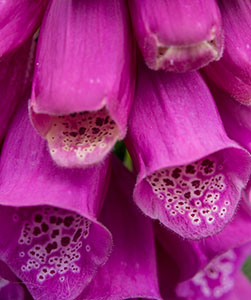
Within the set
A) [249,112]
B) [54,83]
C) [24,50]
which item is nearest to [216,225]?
[249,112]

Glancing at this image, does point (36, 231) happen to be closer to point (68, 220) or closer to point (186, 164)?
point (68, 220)

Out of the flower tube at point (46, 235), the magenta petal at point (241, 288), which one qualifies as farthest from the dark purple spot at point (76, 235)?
the magenta petal at point (241, 288)

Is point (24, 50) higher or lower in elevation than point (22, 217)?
higher

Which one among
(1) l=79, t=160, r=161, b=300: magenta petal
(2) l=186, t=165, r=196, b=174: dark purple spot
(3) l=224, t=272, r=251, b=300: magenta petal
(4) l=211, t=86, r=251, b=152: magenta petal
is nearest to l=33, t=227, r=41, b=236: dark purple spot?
(1) l=79, t=160, r=161, b=300: magenta petal

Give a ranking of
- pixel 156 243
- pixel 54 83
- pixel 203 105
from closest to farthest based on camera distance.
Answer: pixel 54 83 → pixel 203 105 → pixel 156 243

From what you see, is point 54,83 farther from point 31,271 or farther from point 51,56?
point 31,271

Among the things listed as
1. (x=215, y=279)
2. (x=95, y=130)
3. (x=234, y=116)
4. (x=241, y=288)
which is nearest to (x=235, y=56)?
(x=234, y=116)

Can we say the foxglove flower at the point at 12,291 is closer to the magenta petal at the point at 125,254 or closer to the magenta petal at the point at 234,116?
the magenta petal at the point at 125,254
